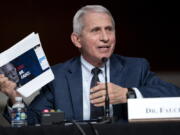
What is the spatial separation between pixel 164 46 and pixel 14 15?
3.94ft

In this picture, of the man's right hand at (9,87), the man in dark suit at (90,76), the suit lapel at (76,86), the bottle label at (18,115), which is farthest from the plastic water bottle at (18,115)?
the suit lapel at (76,86)

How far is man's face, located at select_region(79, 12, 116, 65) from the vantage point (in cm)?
273

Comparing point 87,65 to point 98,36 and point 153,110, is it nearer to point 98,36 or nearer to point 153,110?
point 98,36

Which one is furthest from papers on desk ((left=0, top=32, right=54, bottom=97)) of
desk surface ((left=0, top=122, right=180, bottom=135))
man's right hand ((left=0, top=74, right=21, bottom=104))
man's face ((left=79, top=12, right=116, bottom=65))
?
desk surface ((left=0, top=122, right=180, bottom=135))

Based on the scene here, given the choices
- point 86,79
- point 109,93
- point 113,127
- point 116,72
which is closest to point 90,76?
point 86,79

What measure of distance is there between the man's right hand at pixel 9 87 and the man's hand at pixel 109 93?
44 cm

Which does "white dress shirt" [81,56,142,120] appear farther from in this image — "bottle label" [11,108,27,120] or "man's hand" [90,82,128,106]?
"bottle label" [11,108,27,120]

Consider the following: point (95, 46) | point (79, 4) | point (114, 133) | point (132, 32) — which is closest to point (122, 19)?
point (132, 32)

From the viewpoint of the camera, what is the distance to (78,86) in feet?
9.03

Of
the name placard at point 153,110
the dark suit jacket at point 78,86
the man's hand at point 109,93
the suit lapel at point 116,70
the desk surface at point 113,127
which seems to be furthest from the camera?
the suit lapel at point 116,70

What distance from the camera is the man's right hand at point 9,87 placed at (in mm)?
2536

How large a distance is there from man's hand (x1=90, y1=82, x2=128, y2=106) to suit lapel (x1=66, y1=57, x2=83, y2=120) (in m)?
0.27

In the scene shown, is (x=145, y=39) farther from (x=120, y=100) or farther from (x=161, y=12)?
(x=120, y=100)

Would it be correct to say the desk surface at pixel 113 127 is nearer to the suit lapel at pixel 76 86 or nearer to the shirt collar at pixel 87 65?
the suit lapel at pixel 76 86
